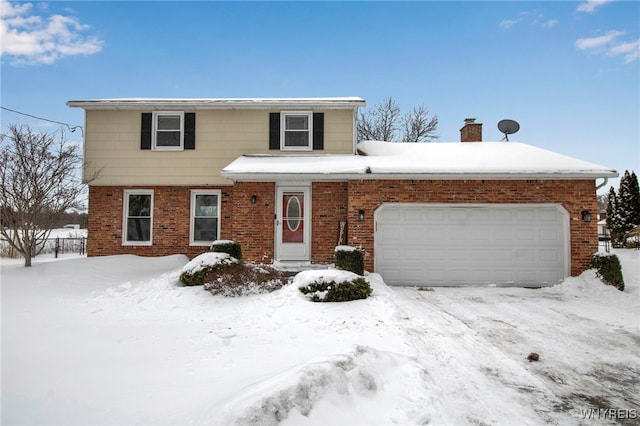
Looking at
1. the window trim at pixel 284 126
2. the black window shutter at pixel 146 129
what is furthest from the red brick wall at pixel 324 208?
the window trim at pixel 284 126

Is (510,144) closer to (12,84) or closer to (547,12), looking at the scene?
(547,12)

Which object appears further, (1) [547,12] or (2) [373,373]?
(1) [547,12]

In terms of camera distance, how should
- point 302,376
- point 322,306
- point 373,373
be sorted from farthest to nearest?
point 322,306, point 373,373, point 302,376

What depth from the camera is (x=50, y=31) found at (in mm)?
10805

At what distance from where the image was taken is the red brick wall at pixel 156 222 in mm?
11664

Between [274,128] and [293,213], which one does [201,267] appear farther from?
[274,128]

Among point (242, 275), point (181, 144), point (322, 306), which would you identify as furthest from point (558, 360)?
point (181, 144)

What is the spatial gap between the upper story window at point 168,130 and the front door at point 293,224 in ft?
14.5

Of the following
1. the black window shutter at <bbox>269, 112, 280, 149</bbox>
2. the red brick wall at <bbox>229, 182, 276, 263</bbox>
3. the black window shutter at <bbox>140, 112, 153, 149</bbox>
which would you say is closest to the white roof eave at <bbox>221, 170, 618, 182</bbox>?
the red brick wall at <bbox>229, 182, 276, 263</bbox>

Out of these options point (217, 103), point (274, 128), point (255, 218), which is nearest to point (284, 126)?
point (274, 128)

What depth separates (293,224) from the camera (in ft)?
34.9

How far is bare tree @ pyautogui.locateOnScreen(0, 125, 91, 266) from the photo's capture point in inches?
372

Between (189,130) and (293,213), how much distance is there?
4994mm

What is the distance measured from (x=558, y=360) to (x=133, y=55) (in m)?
16.2
